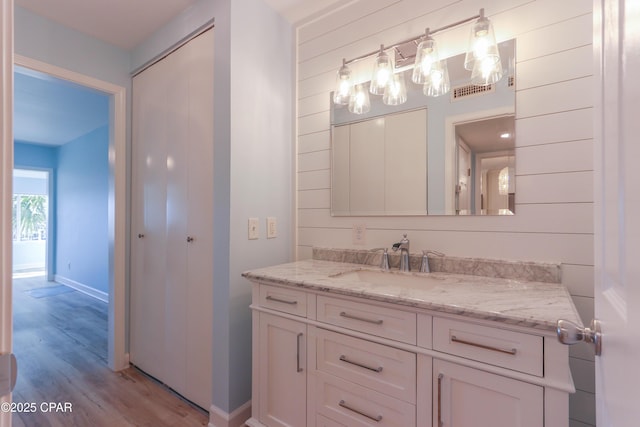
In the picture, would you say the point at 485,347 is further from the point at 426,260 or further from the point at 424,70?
the point at 424,70

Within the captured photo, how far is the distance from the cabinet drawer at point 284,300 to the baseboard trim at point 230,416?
0.69m

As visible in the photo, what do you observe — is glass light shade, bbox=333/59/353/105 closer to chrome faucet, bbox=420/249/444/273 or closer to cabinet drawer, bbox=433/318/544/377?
chrome faucet, bbox=420/249/444/273

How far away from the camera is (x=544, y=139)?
1.31 metres

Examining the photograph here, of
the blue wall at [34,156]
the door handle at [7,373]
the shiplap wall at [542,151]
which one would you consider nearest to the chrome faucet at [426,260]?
the shiplap wall at [542,151]

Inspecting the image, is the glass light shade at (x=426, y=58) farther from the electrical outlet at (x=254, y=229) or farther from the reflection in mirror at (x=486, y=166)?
the electrical outlet at (x=254, y=229)

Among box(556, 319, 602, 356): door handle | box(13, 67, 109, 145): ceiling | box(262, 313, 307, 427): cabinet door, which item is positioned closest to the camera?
box(556, 319, 602, 356): door handle

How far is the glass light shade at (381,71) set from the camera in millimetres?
1664

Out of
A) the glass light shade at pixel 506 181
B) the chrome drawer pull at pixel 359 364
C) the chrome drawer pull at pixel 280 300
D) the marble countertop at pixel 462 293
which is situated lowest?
the chrome drawer pull at pixel 359 364

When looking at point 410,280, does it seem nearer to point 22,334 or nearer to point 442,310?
point 442,310

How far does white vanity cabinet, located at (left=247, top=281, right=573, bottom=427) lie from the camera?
2.82ft

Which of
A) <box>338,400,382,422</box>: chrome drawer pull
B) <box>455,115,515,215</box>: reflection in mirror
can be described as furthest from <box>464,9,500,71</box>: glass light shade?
<box>338,400,382,422</box>: chrome drawer pull

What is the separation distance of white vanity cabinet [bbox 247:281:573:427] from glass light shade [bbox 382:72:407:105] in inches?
45.2

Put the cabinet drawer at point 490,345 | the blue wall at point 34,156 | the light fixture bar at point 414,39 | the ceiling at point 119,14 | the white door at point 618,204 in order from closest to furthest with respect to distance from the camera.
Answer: the white door at point 618,204, the cabinet drawer at point 490,345, the light fixture bar at point 414,39, the ceiling at point 119,14, the blue wall at point 34,156

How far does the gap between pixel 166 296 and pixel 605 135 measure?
232 cm
